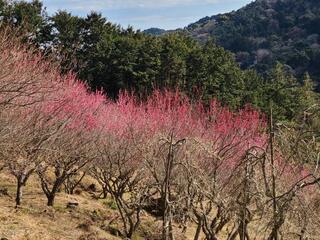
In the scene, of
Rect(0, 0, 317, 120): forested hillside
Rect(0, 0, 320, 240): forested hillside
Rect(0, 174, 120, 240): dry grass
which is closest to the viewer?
Rect(0, 0, 320, 240): forested hillside

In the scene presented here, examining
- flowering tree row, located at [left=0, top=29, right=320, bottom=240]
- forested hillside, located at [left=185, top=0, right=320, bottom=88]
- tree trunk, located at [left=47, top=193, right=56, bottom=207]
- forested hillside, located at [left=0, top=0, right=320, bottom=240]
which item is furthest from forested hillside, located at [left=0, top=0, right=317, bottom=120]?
forested hillside, located at [left=185, top=0, right=320, bottom=88]

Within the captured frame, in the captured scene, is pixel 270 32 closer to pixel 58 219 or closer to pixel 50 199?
pixel 50 199

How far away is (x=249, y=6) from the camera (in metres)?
127

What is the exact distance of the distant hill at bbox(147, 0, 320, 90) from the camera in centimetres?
9494

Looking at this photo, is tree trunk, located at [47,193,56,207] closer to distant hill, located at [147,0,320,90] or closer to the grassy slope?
the grassy slope

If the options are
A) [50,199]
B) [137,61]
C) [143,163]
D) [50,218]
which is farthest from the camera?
[137,61]

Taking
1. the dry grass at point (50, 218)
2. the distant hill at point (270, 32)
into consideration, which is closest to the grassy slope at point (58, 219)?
the dry grass at point (50, 218)

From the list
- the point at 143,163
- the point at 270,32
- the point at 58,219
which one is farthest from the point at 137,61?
the point at 270,32

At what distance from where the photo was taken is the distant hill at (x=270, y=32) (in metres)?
94.9

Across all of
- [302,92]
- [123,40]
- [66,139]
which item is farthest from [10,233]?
[302,92]

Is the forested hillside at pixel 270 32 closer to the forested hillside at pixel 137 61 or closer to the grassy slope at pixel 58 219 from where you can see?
the forested hillside at pixel 137 61

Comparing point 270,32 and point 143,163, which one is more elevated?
point 270,32

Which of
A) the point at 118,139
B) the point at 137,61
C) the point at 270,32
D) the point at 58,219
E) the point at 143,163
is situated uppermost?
the point at 270,32

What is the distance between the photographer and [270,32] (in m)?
107
